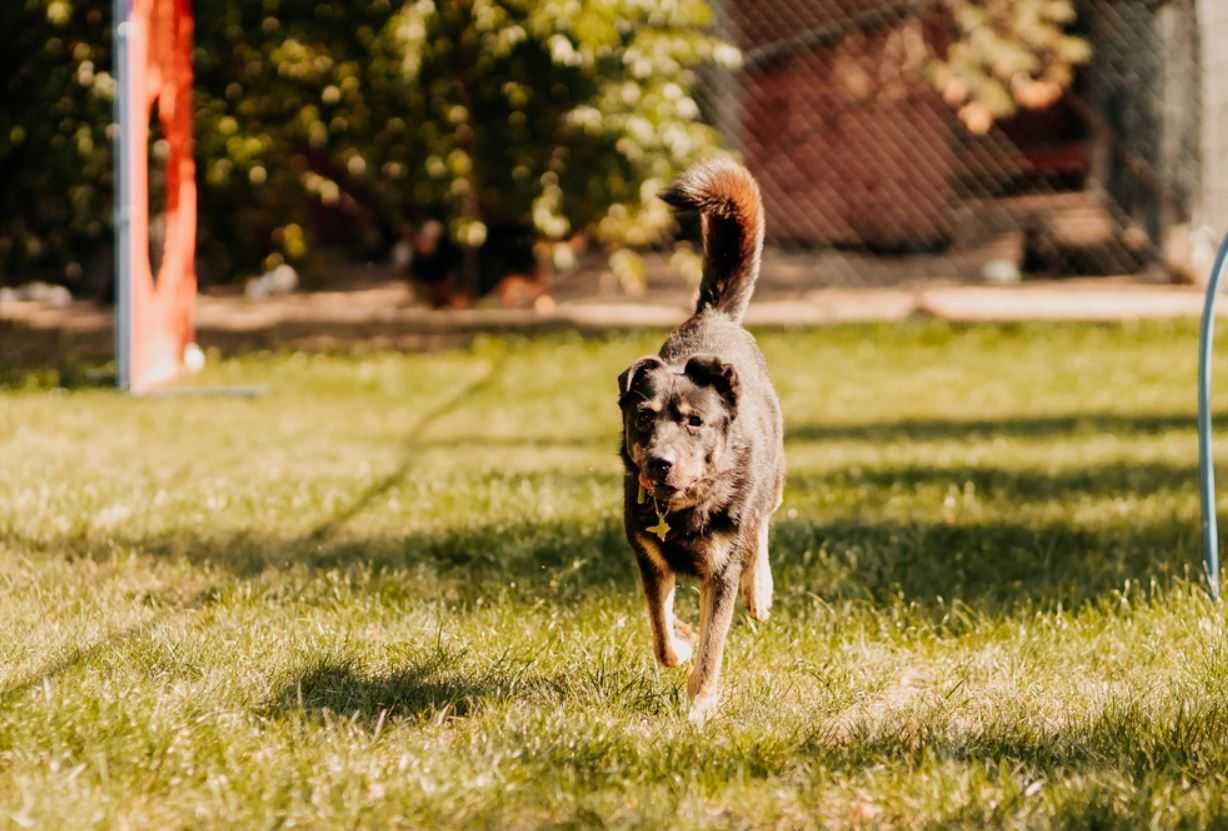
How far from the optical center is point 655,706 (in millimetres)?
3682

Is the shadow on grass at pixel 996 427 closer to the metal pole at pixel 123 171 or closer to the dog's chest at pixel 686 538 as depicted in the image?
the metal pole at pixel 123 171

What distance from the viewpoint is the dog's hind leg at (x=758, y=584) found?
452 cm

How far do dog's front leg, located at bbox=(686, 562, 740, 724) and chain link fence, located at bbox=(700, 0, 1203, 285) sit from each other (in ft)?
30.4

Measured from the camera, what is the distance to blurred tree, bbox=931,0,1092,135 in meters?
12.5

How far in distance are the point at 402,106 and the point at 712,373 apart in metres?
7.19

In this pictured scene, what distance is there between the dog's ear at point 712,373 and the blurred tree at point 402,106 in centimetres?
592

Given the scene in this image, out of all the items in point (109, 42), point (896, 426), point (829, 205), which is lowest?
point (896, 426)

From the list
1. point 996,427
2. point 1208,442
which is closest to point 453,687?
point 1208,442

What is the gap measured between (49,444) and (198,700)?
13.0ft

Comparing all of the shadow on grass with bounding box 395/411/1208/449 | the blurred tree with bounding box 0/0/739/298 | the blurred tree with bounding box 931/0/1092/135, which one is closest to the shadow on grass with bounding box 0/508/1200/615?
the shadow on grass with bounding box 395/411/1208/449

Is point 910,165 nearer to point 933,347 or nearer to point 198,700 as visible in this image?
point 933,347

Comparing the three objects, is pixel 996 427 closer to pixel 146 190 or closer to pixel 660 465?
pixel 146 190

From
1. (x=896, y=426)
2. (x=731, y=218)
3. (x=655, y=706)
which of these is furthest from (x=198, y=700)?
(x=896, y=426)

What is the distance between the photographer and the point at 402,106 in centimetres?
1062
